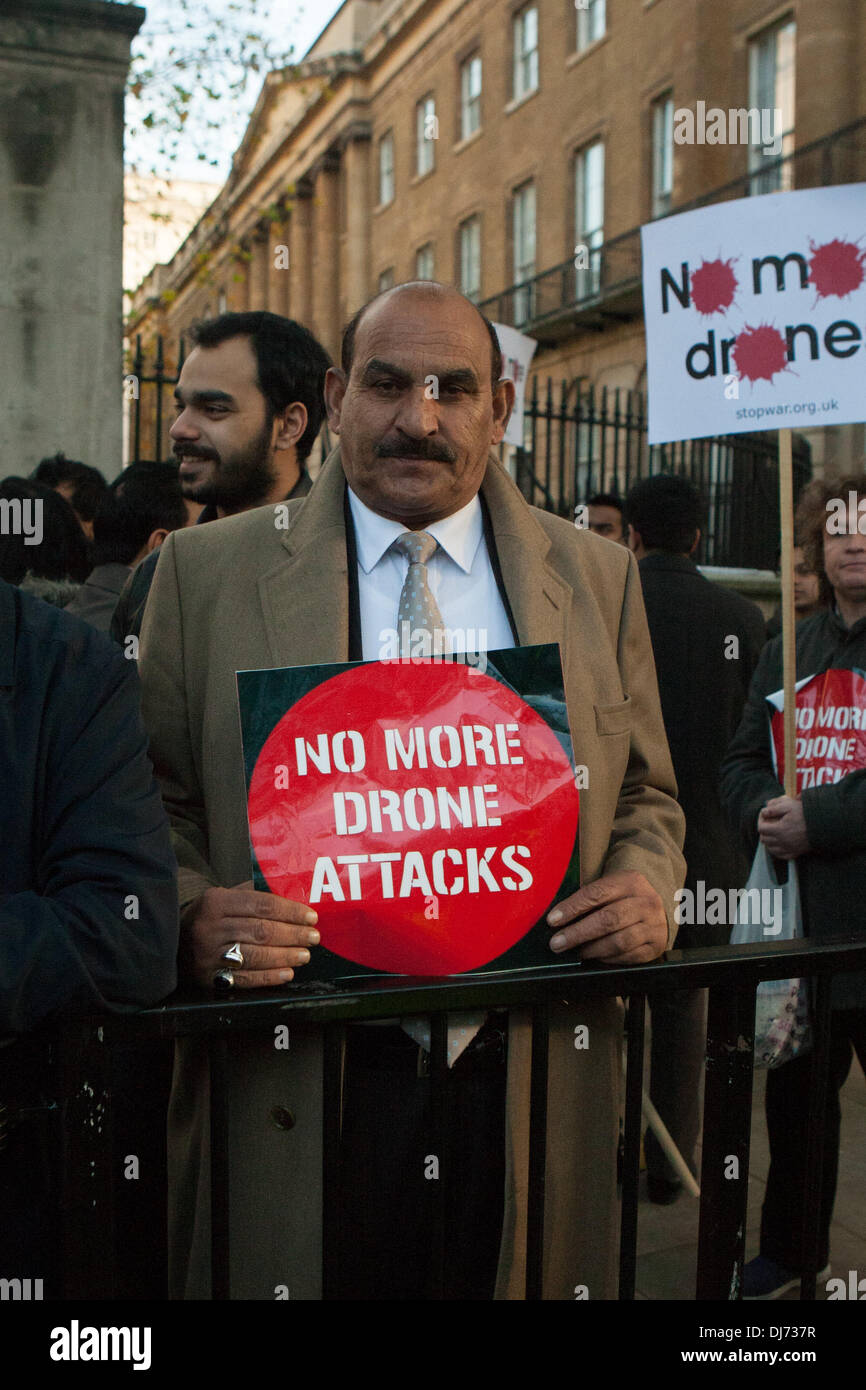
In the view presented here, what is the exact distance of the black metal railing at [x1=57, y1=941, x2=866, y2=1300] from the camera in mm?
1507

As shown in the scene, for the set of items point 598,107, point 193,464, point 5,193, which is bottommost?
point 193,464

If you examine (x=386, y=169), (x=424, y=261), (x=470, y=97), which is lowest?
(x=424, y=261)

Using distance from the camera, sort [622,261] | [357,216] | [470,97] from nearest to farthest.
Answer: [622,261]
[470,97]
[357,216]

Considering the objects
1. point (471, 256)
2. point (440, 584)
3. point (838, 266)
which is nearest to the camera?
point (440, 584)

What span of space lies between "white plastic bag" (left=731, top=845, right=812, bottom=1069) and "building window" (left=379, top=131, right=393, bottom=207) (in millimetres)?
29491

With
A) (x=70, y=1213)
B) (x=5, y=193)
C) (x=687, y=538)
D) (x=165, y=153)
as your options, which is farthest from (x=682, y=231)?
(x=165, y=153)

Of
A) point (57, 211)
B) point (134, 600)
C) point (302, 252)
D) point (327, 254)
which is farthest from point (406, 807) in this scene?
point (302, 252)

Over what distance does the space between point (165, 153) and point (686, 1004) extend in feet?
27.4

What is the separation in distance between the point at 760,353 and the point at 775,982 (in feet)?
5.60

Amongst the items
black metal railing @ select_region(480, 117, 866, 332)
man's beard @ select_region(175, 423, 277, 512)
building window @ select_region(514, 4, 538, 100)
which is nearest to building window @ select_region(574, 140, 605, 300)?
black metal railing @ select_region(480, 117, 866, 332)

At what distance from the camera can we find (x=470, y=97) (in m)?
26.1

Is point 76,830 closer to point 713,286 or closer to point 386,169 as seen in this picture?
point 713,286

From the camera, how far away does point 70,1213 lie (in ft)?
4.91
